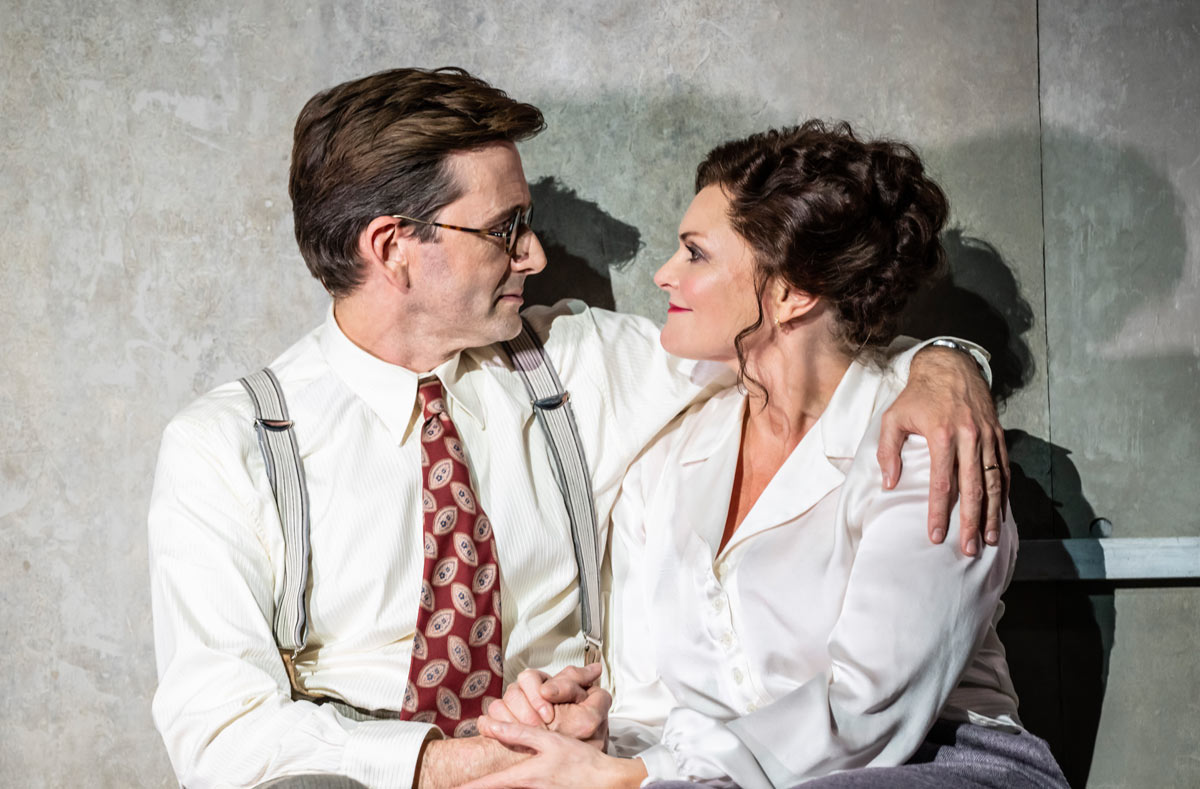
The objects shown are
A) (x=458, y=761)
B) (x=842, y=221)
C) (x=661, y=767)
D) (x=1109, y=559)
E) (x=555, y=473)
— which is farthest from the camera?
(x=1109, y=559)

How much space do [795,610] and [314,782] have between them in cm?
85

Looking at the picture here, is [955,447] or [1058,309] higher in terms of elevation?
[1058,309]

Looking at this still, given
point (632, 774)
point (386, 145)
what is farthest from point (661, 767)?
point (386, 145)

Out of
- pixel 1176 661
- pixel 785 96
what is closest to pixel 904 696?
pixel 1176 661

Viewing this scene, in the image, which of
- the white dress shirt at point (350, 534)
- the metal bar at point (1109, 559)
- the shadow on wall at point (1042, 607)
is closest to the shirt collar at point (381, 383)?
the white dress shirt at point (350, 534)

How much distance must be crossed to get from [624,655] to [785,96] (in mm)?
1343

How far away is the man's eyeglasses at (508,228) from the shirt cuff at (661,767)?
99 centimetres

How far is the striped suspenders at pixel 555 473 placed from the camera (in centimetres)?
181

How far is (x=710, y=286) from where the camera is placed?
1880 mm

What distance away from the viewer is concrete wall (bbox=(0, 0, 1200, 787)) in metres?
2.29

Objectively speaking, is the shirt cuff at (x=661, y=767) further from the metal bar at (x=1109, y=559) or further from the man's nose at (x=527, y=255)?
the metal bar at (x=1109, y=559)

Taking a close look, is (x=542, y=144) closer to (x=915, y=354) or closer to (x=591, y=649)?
(x=915, y=354)

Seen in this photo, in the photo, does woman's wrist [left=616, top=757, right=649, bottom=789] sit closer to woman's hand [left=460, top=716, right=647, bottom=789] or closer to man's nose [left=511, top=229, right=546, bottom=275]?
woman's hand [left=460, top=716, right=647, bottom=789]

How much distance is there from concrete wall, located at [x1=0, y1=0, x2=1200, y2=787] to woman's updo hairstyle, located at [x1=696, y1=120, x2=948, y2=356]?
0.49m
